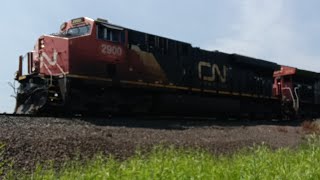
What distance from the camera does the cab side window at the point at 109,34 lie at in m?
16.2

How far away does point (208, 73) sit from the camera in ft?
70.0

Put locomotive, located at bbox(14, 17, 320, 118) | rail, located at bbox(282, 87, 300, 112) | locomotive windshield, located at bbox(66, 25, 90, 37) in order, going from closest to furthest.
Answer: locomotive, located at bbox(14, 17, 320, 118) → locomotive windshield, located at bbox(66, 25, 90, 37) → rail, located at bbox(282, 87, 300, 112)

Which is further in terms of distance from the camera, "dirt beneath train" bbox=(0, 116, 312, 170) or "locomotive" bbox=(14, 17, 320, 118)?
"locomotive" bbox=(14, 17, 320, 118)

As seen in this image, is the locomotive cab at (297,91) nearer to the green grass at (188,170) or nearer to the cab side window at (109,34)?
the cab side window at (109,34)

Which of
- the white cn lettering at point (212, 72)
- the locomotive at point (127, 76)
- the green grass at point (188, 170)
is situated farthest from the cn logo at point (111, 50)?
the green grass at point (188, 170)

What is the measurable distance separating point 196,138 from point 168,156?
4.67 metres

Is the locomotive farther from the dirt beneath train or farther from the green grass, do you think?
the green grass

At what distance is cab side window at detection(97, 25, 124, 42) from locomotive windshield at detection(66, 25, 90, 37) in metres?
0.39

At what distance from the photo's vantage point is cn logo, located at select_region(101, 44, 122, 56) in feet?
53.0

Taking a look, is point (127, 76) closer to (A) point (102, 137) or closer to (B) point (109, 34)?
(B) point (109, 34)

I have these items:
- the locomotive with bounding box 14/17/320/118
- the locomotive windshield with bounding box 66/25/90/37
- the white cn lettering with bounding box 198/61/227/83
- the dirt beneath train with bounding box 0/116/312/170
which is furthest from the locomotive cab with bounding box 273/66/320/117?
the locomotive windshield with bounding box 66/25/90/37

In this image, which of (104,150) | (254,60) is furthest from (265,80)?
Answer: (104,150)

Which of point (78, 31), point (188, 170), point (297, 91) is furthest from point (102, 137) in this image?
point (297, 91)

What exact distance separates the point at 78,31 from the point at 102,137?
667cm
